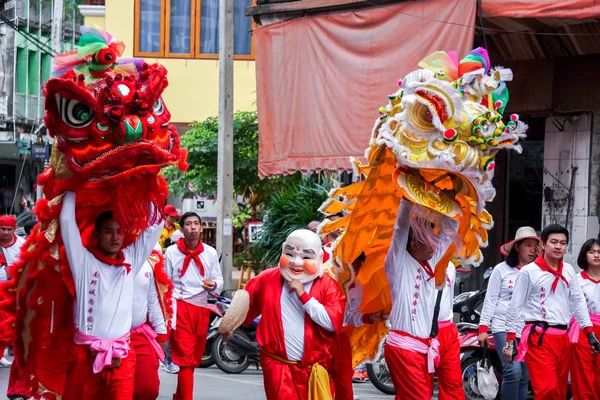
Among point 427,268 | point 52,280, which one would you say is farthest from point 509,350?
point 52,280

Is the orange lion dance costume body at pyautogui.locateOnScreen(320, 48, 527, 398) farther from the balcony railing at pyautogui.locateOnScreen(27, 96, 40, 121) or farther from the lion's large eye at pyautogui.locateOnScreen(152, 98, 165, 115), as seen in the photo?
the balcony railing at pyautogui.locateOnScreen(27, 96, 40, 121)

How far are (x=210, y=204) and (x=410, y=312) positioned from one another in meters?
12.7

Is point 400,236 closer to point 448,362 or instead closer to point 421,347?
point 421,347

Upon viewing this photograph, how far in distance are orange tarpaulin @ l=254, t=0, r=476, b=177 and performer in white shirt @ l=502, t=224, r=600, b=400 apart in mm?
3203

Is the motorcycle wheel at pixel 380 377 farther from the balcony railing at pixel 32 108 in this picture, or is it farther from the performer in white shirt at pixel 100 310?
the balcony railing at pixel 32 108

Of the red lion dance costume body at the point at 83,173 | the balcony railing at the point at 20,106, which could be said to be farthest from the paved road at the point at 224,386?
the balcony railing at the point at 20,106

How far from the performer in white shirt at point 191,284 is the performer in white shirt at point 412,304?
3.44 meters

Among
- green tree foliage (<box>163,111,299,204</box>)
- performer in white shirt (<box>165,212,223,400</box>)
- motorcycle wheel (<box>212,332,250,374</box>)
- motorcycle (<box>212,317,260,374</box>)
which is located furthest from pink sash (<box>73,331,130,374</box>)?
green tree foliage (<box>163,111,299,204</box>)

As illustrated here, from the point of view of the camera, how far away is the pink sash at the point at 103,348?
7.17 m

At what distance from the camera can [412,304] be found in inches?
315

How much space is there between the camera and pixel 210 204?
20.4 m

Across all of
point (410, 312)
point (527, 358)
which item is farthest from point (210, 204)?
point (410, 312)

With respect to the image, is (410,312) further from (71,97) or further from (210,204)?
(210,204)

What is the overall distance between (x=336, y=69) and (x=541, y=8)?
3190 mm
